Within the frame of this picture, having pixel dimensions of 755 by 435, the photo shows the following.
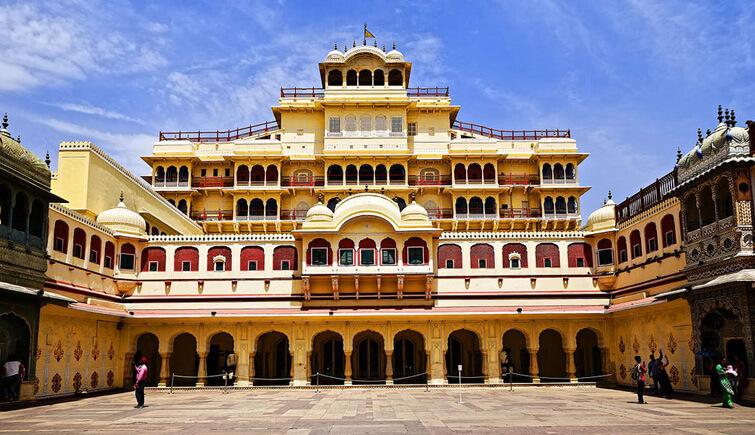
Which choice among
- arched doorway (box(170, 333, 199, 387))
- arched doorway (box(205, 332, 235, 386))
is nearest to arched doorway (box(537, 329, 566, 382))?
arched doorway (box(205, 332, 235, 386))

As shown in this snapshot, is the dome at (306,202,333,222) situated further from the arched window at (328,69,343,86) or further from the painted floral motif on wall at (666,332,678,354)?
the arched window at (328,69,343,86)

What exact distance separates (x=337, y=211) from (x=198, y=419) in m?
19.5

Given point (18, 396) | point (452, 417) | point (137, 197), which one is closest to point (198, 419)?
point (452, 417)

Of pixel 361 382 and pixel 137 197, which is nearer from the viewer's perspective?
pixel 361 382

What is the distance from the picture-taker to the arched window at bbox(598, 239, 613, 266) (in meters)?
39.0

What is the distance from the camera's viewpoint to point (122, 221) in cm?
3831

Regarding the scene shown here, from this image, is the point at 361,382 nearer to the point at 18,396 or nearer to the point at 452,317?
the point at 452,317

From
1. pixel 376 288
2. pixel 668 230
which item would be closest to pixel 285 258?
pixel 376 288

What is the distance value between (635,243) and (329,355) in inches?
746

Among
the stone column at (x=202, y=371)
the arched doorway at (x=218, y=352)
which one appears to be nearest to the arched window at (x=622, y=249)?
the arched doorway at (x=218, y=352)

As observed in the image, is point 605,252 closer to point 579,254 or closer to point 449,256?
point 579,254

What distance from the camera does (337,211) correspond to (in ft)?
128

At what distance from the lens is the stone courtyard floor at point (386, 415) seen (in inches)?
711

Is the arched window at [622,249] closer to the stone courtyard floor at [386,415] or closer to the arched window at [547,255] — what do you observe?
the arched window at [547,255]
